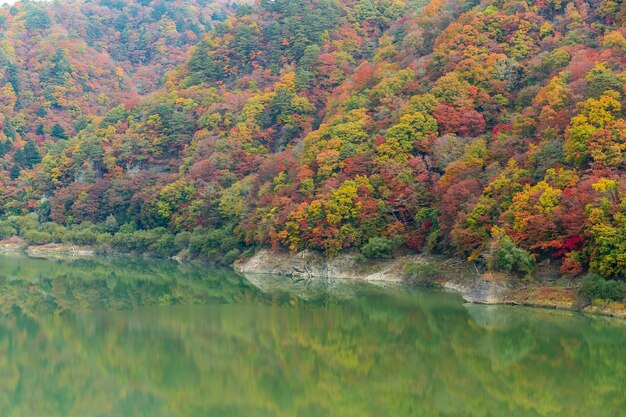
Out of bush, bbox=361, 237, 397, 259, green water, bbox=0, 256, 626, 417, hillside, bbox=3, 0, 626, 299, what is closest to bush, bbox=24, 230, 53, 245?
hillside, bbox=3, 0, 626, 299

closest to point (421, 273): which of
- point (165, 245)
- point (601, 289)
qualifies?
point (601, 289)

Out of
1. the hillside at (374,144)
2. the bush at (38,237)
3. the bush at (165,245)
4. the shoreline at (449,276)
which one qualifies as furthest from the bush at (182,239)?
the bush at (38,237)

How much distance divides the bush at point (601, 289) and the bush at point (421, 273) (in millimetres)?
14242

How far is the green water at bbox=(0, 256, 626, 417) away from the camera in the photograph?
23781 millimetres

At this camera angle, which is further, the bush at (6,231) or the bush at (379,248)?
the bush at (6,231)

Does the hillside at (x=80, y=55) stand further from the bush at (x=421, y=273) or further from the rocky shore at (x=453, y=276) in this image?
the bush at (x=421, y=273)

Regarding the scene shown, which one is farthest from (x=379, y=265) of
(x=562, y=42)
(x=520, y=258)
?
(x=562, y=42)

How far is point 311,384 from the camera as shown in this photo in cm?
2631

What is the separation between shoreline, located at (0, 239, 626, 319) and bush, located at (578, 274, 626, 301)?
42 cm

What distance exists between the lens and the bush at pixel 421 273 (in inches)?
2032

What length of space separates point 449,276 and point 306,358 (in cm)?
2257

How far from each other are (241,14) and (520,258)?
8603cm

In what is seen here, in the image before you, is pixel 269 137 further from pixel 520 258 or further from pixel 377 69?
pixel 520 258

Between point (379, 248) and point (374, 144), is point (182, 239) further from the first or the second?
point (379, 248)
